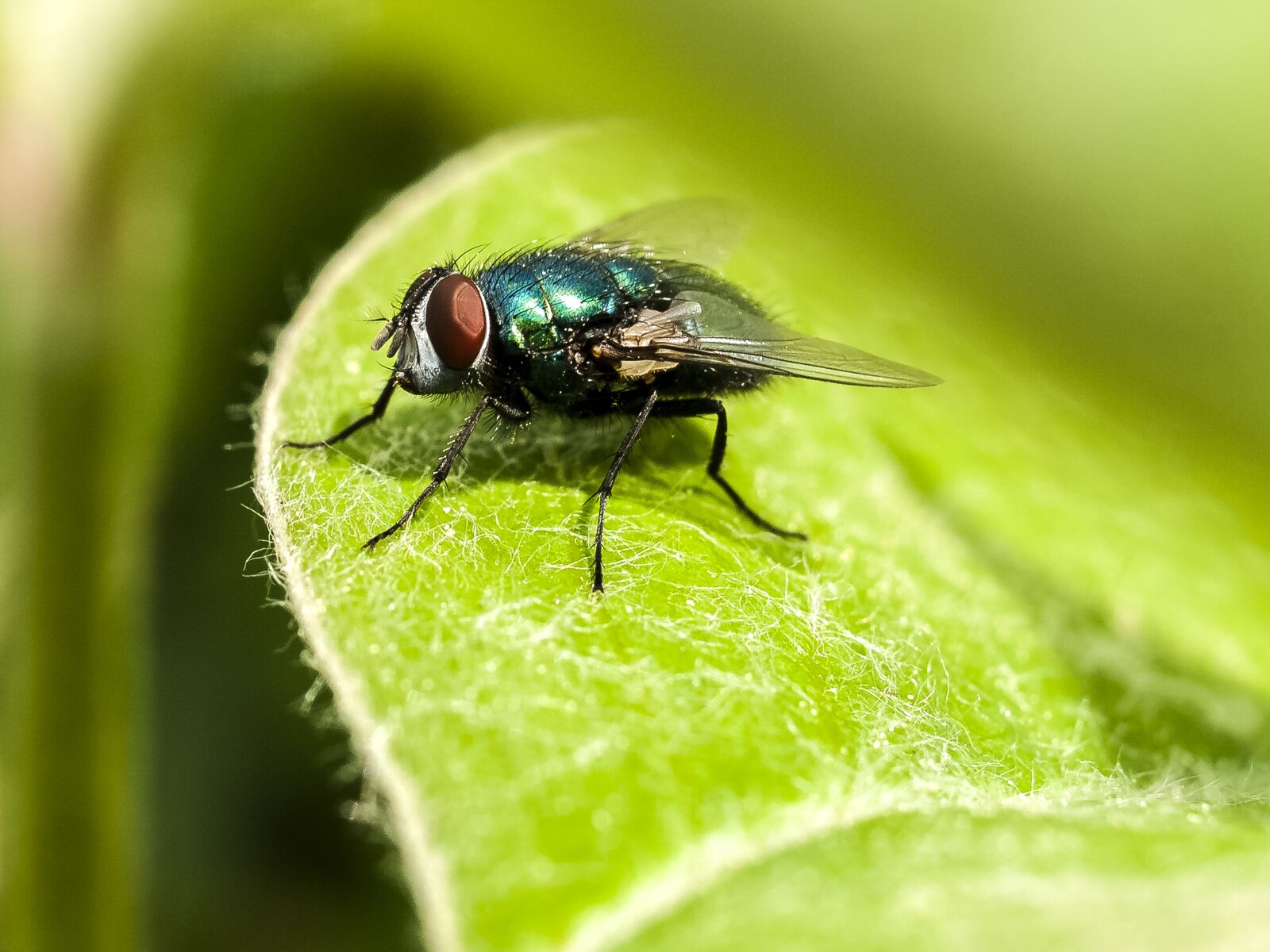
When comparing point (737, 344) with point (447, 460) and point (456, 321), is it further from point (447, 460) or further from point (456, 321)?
point (447, 460)

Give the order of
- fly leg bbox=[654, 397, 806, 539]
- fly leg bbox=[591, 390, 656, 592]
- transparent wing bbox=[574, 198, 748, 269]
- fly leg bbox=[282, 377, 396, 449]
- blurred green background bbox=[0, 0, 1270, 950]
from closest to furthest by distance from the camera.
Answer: fly leg bbox=[591, 390, 656, 592], fly leg bbox=[282, 377, 396, 449], fly leg bbox=[654, 397, 806, 539], blurred green background bbox=[0, 0, 1270, 950], transparent wing bbox=[574, 198, 748, 269]

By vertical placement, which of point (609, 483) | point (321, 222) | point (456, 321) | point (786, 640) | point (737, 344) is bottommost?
point (786, 640)

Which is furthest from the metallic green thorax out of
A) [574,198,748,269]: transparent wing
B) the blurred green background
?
the blurred green background

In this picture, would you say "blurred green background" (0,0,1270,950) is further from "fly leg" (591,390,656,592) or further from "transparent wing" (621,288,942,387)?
"transparent wing" (621,288,942,387)

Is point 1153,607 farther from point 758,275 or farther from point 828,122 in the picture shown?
point 828,122

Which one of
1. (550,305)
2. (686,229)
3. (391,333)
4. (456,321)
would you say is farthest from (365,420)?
(686,229)

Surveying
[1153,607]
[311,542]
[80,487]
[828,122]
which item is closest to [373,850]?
[80,487]
